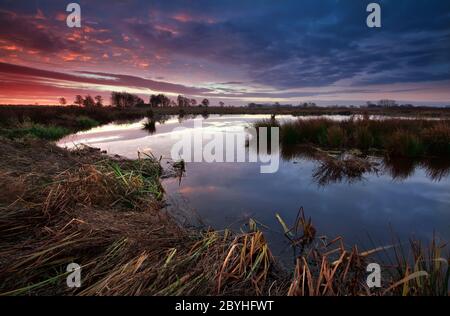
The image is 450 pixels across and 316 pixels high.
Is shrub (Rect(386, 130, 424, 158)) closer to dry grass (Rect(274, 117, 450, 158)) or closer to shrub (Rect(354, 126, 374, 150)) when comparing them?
dry grass (Rect(274, 117, 450, 158))

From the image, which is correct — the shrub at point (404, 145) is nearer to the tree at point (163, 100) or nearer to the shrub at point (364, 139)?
the shrub at point (364, 139)

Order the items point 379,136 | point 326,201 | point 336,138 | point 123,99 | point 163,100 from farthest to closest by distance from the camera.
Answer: point 163,100
point 123,99
point 336,138
point 379,136
point 326,201

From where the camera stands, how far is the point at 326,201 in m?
5.83

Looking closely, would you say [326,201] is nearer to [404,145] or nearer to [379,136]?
[404,145]

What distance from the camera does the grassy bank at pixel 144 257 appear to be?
8.11ft

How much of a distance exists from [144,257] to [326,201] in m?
4.33

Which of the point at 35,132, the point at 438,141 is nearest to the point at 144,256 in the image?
the point at 438,141

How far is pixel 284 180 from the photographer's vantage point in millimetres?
7590

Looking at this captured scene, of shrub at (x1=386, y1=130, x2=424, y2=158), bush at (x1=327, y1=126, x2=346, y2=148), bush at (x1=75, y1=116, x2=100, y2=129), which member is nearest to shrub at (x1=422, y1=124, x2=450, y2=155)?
A: shrub at (x1=386, y1=130, x2=424, y2=158)
